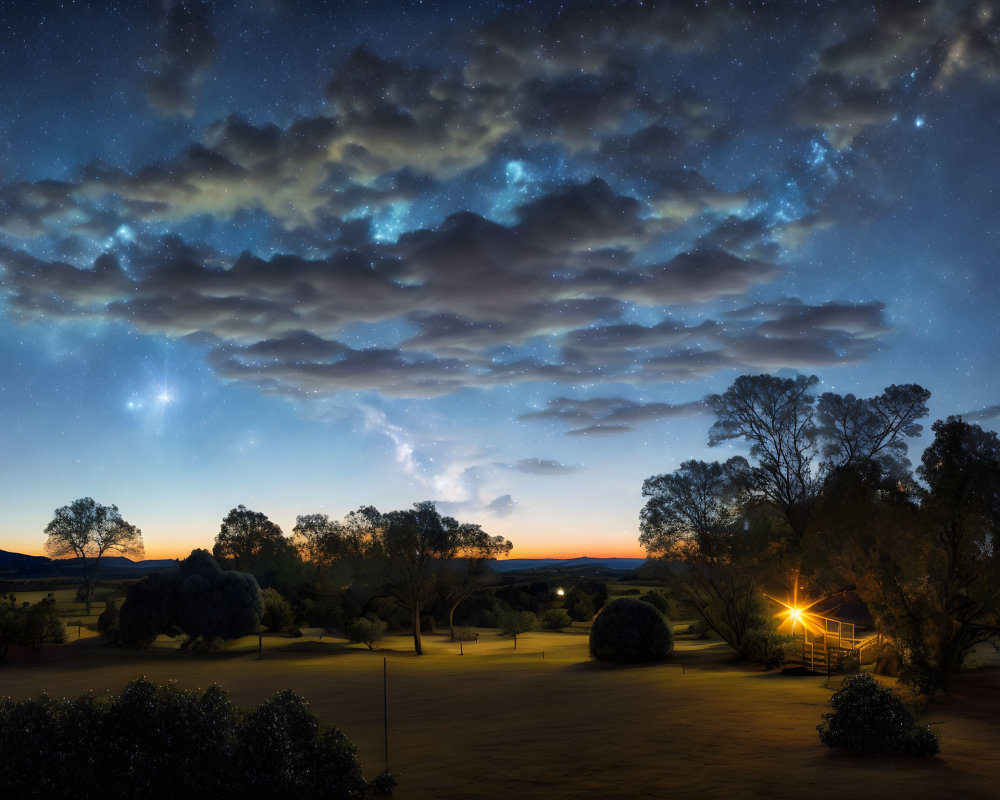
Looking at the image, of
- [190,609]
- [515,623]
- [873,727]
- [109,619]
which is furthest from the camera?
[515,623]

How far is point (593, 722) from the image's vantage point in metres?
18.4

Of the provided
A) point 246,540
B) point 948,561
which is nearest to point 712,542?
point 948,561

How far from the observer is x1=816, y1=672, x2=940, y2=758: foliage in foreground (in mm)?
13539

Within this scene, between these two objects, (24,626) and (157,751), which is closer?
(157,751)

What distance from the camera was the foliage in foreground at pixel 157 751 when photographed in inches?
404

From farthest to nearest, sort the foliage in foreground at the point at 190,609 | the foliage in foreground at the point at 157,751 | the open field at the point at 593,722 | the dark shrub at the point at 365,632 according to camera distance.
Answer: the dark shrub at the point at 365,632 < the foliage in foreground at the point at 190,609 < the open field at the point at 593,722 < the foliage in foreground at the point at 157,751

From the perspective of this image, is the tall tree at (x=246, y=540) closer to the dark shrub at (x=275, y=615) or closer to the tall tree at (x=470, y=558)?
the dark shrub at (x=275, y=615)

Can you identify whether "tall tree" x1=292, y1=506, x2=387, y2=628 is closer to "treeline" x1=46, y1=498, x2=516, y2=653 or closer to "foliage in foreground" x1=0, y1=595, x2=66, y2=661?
"treeline" x1=46, y1=498, x2=516, y2=653

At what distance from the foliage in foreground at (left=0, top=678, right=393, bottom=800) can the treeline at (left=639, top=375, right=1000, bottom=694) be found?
1722 centimetres

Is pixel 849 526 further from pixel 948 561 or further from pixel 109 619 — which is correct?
pixel 109 619

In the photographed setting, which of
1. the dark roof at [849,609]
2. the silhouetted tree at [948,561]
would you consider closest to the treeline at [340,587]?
the dark roof at [849,609]

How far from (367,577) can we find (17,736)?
→ 42.0m

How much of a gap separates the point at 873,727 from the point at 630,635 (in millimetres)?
20670

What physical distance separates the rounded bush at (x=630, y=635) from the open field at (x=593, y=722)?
3.59ft
